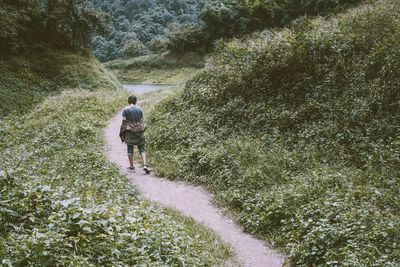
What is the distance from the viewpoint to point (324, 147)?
1106 cm

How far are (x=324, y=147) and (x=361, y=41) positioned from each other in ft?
15.5

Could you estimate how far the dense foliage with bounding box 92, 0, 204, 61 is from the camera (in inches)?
3199

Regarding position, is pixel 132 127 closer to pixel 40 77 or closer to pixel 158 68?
pixel 40 77

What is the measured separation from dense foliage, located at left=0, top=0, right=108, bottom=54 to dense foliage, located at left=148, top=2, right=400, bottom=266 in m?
20.8

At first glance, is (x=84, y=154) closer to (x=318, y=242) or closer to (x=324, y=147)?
(x=324, y=147)

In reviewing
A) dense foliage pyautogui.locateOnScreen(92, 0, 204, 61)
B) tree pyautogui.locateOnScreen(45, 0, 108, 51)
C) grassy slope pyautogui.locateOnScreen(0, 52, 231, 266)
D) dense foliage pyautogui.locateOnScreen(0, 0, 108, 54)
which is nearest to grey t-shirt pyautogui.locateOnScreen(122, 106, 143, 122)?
grassy slope pyautogui.locateOnScreen(0, 52, 231, 266)

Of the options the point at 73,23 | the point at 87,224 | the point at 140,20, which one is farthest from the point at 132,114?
the point at 140,20

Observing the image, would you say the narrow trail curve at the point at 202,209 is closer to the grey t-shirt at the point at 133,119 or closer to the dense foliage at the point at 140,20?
the grey t-shirt at the point at 133,119

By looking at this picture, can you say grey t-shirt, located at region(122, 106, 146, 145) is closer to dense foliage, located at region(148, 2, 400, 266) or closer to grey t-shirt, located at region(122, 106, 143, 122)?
grey t-shirt, located at region(122, 106, 143, 122)

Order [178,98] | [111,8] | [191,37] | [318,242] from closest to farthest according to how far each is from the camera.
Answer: [318,242], [178,98], [191,37], [111,8]

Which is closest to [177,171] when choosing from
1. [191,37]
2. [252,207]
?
[252,207]

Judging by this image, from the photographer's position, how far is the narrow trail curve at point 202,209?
24.9 ft

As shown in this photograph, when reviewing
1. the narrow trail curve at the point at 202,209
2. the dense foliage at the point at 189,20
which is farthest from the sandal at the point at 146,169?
the dense foliage at the point at 189,20

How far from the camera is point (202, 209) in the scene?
9.99m
